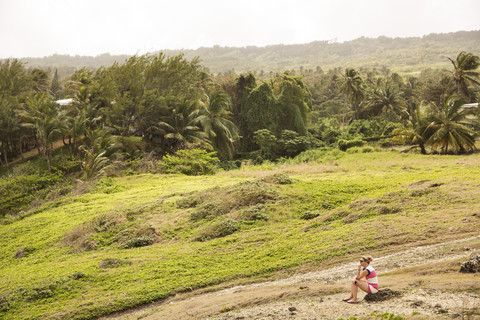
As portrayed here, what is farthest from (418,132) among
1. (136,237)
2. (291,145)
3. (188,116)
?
(136,237)

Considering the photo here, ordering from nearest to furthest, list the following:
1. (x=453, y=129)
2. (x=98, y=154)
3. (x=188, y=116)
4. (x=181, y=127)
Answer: (x=453, y=129), (x=98, y=154), (x=181, y=127), (x=188, y=116)

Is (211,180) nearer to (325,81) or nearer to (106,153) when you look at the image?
(106,153)

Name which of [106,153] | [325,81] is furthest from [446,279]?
[325,81]

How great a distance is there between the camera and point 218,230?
11141mm

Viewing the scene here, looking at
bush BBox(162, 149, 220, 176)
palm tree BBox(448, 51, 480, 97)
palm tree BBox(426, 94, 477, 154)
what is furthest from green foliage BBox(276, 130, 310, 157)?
palm tree BBox(448, 51, 480, 97)

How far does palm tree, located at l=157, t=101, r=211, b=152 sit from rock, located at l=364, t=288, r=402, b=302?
75.9 feet

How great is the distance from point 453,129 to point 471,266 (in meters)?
18.1

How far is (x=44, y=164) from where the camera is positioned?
26.4 m

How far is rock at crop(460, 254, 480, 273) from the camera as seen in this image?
225 inches

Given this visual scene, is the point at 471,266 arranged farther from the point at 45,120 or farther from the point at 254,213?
the point at 45,120

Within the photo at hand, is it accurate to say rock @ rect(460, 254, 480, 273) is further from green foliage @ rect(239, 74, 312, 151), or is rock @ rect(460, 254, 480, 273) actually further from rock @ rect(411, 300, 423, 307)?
green foliage @ rect(239, 74, 312, 151)

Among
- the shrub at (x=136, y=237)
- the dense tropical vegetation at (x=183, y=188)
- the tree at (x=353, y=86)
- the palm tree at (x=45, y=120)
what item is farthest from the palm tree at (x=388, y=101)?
the shrub at (x=136, y=237)

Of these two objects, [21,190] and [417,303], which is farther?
[21,190]

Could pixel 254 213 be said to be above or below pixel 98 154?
below
